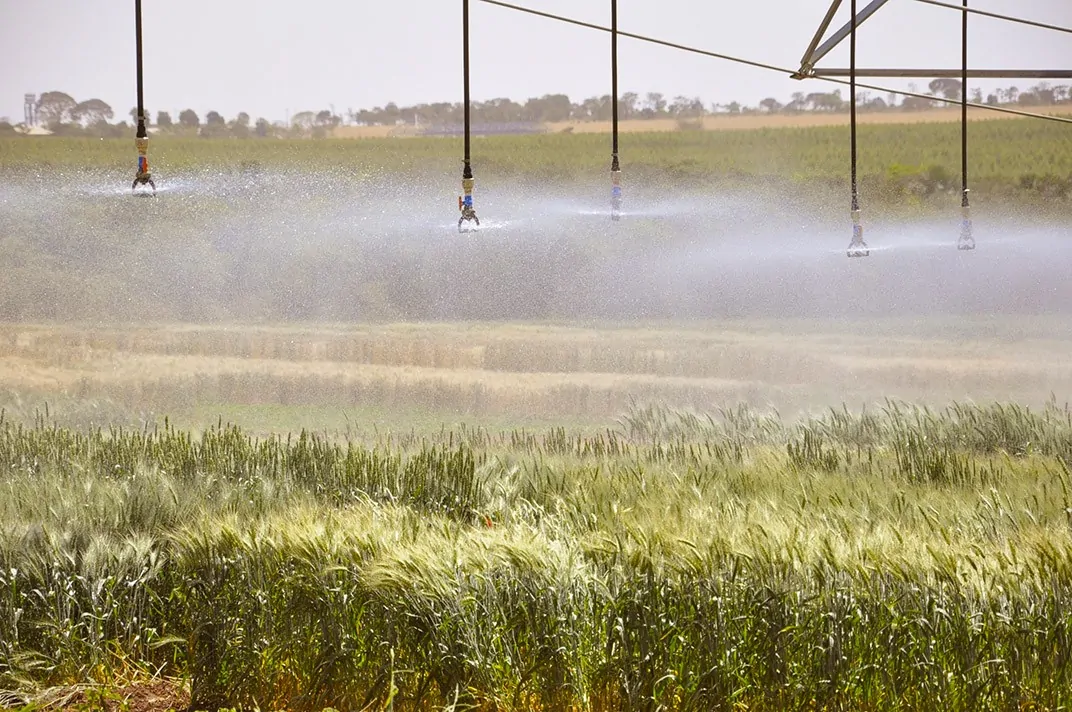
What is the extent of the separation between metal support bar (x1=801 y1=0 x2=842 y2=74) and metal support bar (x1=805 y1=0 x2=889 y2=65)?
0.6 inches

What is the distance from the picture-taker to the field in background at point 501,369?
Result: 1067 centimetres

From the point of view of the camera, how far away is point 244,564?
4199 millimetres

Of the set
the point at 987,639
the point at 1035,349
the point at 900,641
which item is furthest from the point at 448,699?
the point at 1035,349

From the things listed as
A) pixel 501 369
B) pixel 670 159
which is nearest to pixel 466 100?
pixel 501 369

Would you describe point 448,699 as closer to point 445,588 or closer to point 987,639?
point 445,588

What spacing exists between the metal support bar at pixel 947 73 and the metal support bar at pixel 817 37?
9cm

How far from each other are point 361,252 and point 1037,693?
1680 centimetres

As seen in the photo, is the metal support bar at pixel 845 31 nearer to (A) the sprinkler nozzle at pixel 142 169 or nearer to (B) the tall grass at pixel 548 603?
(B) the tall grass at pixel 548 603

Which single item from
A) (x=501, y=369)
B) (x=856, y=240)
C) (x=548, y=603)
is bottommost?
(x=548, y=603)

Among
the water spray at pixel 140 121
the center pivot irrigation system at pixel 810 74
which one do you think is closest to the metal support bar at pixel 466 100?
the center pivot irrigation system at pixel 810 74

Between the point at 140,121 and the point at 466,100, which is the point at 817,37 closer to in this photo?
the point at 466,100

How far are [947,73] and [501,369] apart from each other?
19.8ft

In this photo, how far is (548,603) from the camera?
372cm

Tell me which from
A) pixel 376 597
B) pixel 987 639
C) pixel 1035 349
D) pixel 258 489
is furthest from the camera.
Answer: pixel 1035 349
